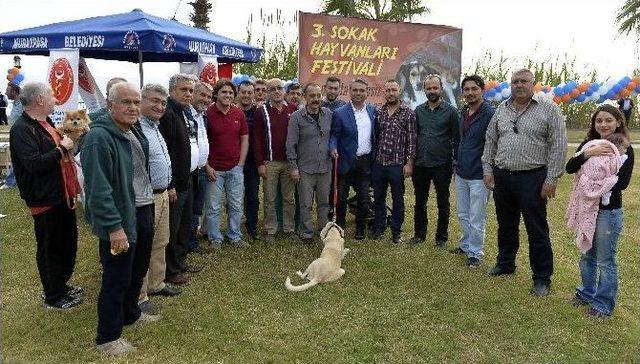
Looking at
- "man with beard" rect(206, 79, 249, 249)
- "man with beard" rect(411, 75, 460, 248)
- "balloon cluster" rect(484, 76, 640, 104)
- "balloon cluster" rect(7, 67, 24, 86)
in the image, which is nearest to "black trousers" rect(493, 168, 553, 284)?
"man with beard" rect(411, 75, 460, 248)

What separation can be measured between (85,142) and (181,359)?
1.55 meters

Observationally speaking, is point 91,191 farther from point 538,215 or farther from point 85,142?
point 538,215

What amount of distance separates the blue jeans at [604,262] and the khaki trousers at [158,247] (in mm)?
3392

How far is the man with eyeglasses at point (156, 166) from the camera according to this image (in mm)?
3611

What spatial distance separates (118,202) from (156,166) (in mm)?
700

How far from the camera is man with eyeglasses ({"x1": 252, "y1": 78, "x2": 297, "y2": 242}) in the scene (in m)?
5.74

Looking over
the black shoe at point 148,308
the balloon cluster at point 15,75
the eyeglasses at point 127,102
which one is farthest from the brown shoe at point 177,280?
the balloon cluster at point 15,75

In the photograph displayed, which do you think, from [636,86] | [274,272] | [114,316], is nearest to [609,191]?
[274,272]

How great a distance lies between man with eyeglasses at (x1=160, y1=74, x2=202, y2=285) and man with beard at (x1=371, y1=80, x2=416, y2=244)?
2.28 metres

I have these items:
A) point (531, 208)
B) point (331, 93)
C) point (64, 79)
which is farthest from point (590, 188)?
point (64, 79)

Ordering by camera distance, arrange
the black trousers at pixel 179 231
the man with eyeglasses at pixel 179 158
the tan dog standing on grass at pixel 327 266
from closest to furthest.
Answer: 1. the man with eyeglasses at pixel 179 158
2. the black trousers at pixel 179 231
3. the tan dog standing on grass at pixel 327 266

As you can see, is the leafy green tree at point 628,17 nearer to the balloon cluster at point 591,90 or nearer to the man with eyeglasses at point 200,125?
the balloon cluster at point 591,90

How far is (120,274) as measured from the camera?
3.13 m

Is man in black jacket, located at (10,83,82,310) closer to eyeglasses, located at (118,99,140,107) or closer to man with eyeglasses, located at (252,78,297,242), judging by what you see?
eyeglasses, located at (118,99,140,107)
